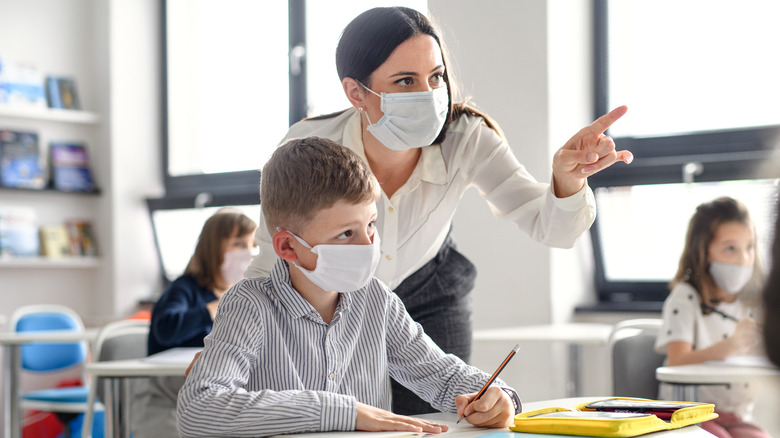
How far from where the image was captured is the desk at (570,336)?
125 inches

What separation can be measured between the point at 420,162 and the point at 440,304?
0.29m

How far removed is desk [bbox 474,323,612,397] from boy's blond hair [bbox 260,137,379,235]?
6.41ft

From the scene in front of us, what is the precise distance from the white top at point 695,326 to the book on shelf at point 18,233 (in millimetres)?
3785

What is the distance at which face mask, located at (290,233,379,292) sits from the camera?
4.30ft

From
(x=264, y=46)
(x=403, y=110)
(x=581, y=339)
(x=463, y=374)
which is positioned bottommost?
(x=581, y=339)

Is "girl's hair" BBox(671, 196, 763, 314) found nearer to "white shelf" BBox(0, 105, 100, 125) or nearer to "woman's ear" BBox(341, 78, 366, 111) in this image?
"woman's ear" BBox(341, 78, 366, 111)

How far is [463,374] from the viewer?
1357 mm

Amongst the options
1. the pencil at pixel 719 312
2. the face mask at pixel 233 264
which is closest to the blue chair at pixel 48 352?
the face mask at pixel 233 264

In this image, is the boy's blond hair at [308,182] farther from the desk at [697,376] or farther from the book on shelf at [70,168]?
the book on shelf at [70,168]

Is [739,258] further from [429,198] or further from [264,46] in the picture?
[264,46]

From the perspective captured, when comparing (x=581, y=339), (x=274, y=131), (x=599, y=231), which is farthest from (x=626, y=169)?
(x=274, y=131)

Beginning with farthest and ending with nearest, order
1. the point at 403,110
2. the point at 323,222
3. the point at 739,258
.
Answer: the point at 739,258
the point at 403,110
the point at 323,222

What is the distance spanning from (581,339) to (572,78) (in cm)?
→ 143

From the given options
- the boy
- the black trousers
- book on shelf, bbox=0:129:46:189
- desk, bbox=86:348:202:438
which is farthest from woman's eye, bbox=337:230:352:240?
book on shelf, bbox=0:129:46:189
